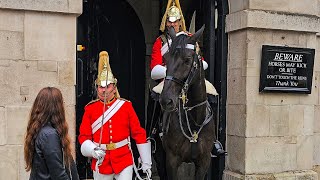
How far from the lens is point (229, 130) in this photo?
7234 mm

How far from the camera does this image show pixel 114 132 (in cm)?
524

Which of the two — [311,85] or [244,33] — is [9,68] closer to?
[244,33]

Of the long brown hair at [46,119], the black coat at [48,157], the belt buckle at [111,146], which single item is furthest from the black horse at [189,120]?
the black coat at [48,157]

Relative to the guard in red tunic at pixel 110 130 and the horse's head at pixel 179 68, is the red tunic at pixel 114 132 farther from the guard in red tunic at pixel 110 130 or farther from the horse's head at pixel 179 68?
the horse's head at pixel 179 68

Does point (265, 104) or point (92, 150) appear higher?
point (265, 104)

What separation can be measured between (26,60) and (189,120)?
2.04m

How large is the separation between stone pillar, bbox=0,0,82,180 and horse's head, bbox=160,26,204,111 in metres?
1.38

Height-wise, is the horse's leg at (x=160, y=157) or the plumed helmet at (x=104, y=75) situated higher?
the plumed helmet at (x=104, y=75)

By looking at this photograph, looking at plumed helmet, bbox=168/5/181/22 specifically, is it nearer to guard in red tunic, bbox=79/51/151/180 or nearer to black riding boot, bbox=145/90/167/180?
black riding boot, bbox=145/90/167/180

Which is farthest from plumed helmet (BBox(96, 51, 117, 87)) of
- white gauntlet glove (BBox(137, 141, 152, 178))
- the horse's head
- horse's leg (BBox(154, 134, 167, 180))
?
horse's leg (BBox(154, 134, 167, 180))

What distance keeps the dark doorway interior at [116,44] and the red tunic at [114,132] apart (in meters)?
3.03

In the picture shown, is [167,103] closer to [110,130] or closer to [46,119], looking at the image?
[110,130]

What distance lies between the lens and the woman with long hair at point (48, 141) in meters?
3.68

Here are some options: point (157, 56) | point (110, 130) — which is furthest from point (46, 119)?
point (157, 56)
